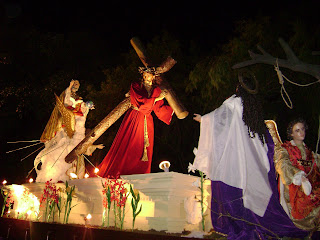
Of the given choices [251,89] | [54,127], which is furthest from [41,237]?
[251,89]

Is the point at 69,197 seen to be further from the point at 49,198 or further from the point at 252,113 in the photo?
the point at 252,113

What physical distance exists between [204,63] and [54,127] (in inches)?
170

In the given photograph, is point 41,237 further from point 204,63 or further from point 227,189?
point 204,63

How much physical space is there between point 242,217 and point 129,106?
10.5 feet

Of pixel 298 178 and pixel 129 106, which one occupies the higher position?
pixel 129 106

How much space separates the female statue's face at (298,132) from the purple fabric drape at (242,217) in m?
1.03

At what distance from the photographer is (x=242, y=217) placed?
4.03m

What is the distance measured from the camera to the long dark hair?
439 centimetres

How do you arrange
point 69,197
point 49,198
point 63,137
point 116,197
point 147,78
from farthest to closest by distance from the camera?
point 63,137
point 49,198
point 147,78
point 69,197
point 116,197

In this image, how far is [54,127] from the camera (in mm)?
7422

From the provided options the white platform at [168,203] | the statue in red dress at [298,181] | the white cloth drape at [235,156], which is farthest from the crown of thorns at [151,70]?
the statue in red dress at [298,181]

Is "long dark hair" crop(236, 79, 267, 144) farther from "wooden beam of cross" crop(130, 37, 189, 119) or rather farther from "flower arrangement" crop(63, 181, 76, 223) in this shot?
"flower arrangement" crop(63, 181, 76, 223)

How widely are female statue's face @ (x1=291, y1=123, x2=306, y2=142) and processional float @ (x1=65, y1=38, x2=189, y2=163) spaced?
6.21 feet

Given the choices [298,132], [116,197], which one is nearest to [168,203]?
[116,197]
